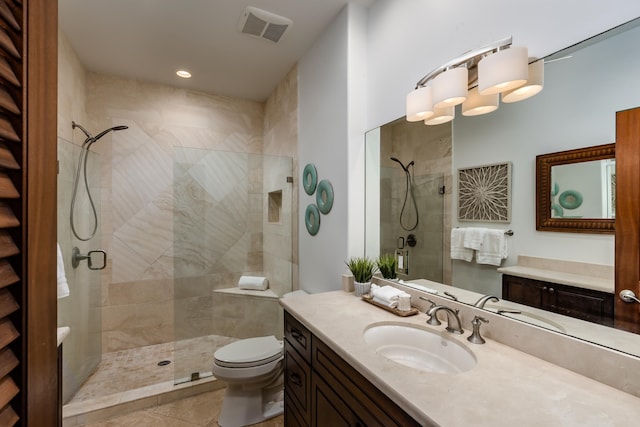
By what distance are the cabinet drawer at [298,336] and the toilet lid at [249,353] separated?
1.32 feet

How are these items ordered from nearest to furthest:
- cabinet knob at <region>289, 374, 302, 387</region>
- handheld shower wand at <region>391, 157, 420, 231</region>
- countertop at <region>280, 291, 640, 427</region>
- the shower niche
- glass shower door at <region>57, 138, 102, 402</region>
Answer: countertop at <region>280, 291, 640, 427</region> < cabinet knob at <region>289, 374, 302, 387</region> < handheld shower wand at <region>391, 157, 420, 231</region> < glass shower door at <region>57, 138, 102, 402</region> < the shower niche

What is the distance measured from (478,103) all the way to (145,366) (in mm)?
3145

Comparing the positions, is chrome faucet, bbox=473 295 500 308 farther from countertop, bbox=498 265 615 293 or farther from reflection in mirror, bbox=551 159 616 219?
reflection in mirror, bbox=551 159 616 219

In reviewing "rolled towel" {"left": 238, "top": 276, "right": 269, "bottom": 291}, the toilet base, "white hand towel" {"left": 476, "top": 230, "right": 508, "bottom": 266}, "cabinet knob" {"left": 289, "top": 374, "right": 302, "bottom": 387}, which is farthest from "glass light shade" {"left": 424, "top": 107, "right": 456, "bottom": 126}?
"rolled towel" {"left": 238, "top": 276, "right": 269, "bottom": 291}

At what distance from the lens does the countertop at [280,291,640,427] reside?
71 cm

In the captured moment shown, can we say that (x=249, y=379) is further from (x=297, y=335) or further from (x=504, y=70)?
(x=504, y=70)

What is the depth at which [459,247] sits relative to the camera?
4.50ft

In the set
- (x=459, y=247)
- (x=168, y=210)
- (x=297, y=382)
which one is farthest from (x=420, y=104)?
(x=168, y=210)

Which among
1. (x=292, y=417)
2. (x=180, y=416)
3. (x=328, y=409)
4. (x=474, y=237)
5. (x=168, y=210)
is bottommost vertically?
(x=180, y=416)

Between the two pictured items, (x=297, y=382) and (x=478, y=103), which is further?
(x=297, y=382)

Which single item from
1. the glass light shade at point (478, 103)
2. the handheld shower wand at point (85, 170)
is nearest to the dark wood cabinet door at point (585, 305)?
the glass light shade at point (478, 103)

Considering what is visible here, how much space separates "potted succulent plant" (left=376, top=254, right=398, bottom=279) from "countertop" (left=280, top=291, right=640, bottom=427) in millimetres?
671

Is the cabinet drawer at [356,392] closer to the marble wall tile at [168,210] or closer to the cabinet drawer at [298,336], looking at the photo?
the cabinet drawer at [298,336]

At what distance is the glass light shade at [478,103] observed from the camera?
119cm
